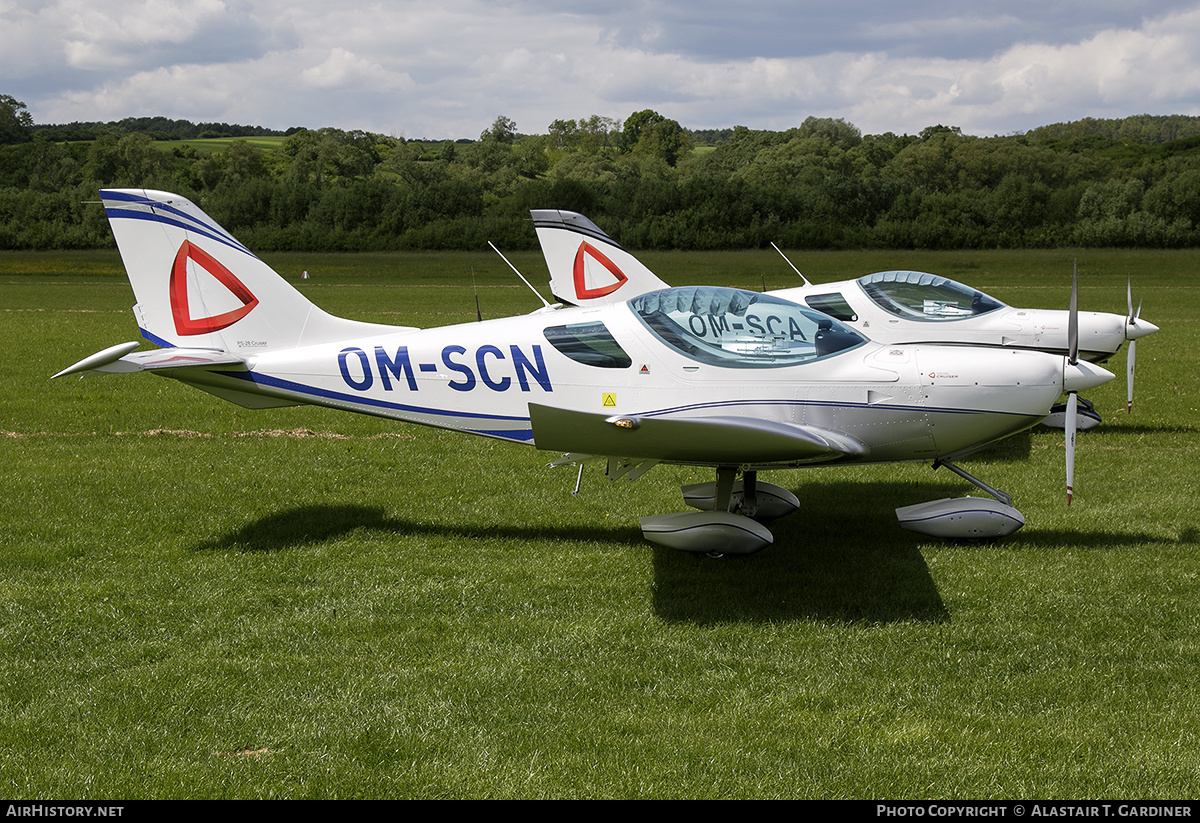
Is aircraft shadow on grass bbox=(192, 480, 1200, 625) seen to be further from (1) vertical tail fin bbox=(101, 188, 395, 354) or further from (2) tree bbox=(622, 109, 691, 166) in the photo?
(2) tree bbox=(622, 109, 691, 166)

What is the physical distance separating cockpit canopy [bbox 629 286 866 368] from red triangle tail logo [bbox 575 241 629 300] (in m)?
7.30

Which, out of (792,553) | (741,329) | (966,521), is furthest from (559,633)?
(966,521)

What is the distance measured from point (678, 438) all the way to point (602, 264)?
8764 mm

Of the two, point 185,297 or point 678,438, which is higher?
point 185,297

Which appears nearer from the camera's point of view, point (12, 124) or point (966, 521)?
point (966, 521)

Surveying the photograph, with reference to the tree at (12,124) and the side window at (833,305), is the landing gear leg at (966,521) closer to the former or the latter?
the side window at (833,305)

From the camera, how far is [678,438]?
21.3 ft

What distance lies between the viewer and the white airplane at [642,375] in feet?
23.1

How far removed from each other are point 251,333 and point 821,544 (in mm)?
5346

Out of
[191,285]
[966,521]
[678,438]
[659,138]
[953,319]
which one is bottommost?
[966,521]

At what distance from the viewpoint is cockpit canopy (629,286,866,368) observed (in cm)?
734

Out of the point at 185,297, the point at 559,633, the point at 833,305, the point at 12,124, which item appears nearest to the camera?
the point at 559,633

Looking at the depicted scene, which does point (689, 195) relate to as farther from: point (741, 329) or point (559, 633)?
point (559, 633)
